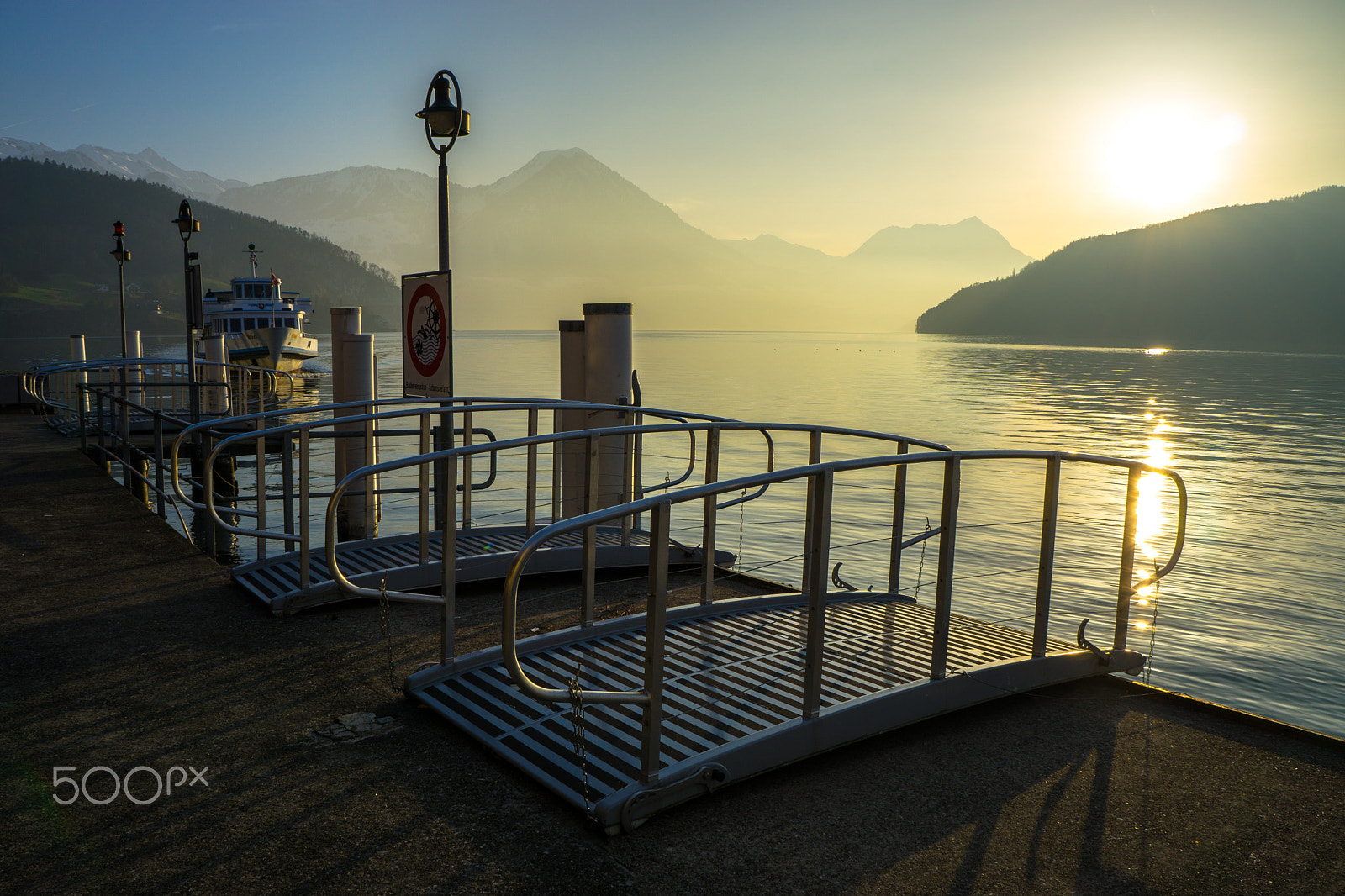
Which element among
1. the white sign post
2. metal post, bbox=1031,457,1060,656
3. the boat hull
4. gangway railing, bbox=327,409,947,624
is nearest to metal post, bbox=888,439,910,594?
gangway railing, bbox=327,409,947,624

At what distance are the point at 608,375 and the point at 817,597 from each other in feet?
16.8

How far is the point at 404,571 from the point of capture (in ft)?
20.3

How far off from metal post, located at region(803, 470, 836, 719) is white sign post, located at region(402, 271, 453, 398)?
11.5 ft

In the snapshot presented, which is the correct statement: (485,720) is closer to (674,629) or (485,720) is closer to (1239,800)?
(674,629)

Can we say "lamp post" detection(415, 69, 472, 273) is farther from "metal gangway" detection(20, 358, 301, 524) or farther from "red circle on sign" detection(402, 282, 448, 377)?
"metal gangway" detection(20, 358, 301, 524)

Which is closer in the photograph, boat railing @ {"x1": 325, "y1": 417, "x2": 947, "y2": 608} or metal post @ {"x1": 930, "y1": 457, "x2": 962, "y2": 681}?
metal post @ {"x1": 930, "y1": 457, "x2": 962, "y2": 681}

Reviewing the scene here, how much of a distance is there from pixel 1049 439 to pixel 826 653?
32292 mm

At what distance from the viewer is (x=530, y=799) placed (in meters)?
3.54

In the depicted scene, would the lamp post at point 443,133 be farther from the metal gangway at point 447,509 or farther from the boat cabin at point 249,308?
the boat cabin at point 249,308

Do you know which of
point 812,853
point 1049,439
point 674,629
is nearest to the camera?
point 812,853

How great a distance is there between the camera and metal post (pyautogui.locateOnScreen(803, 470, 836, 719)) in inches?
150

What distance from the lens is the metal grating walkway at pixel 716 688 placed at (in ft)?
11.9

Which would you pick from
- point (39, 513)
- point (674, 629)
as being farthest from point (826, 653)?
point (39, 513)

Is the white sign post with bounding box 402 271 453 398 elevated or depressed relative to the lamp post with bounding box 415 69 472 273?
depressed
